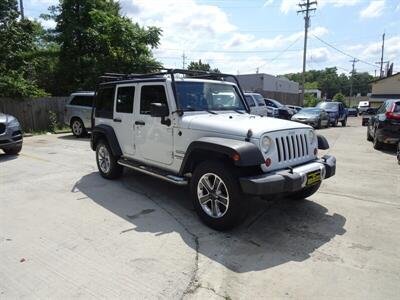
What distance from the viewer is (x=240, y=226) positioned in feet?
14.9

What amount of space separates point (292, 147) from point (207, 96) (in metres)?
1.69

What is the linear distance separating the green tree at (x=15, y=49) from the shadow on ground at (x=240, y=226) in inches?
428

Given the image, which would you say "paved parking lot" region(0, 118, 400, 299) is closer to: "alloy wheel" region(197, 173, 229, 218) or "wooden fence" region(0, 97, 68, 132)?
"alloy wheel" region(197, 173, 229, 218)

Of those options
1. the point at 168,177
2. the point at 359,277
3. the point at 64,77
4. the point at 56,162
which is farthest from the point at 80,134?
the point at 359,277

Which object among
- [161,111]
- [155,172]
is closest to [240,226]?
[155,172]

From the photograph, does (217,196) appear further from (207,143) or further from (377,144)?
(377,144)

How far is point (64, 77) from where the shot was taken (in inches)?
778

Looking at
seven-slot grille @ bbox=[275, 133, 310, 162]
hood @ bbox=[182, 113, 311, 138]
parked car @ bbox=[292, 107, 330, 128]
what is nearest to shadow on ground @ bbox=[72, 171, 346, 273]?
seven-slot grille @ bbox=[275, 133, 310, 162]

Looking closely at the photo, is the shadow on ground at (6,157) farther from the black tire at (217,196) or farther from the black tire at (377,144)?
the black tire at (377,144)

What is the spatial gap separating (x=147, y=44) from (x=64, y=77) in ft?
16.9

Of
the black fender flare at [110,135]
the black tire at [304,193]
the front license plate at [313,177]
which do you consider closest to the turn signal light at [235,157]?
the front license plate at [313,177]

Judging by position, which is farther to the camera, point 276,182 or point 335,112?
point 335,112

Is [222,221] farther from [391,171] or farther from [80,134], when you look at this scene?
[80,134]

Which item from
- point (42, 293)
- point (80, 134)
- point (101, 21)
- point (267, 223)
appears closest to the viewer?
point (42, 293)
